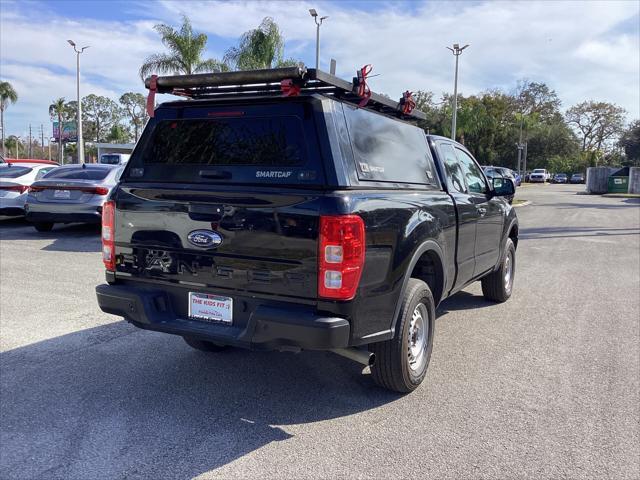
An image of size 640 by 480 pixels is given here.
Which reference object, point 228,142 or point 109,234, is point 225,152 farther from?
point 109,234

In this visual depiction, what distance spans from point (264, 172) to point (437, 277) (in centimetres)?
179

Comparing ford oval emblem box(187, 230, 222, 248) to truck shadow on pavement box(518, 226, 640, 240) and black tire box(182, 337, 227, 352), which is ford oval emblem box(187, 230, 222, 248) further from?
truck shadow on pavement box(518, 226, 640, 240)

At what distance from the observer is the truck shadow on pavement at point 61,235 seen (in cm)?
1001

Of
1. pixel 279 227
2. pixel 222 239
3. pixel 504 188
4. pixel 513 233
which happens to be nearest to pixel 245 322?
pixel 222 239

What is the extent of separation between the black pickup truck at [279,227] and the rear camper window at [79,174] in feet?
24.9

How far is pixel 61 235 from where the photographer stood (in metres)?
11.4

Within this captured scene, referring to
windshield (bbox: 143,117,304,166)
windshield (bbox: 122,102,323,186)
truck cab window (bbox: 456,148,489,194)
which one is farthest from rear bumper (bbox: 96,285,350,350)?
truck cab window (bbox: 456,148,489,194)

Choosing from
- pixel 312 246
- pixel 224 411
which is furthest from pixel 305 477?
pixel 312 246

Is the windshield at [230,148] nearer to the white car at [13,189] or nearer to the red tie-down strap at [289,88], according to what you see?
the red tie-down strap at [289,88]

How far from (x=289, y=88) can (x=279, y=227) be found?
92 cm

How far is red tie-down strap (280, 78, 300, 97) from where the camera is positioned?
11.3ft

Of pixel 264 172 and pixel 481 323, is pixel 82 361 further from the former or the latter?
pixel 481 323

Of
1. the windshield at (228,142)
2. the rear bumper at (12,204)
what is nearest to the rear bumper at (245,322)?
the windshield at (228,142)

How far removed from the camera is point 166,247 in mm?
3699
